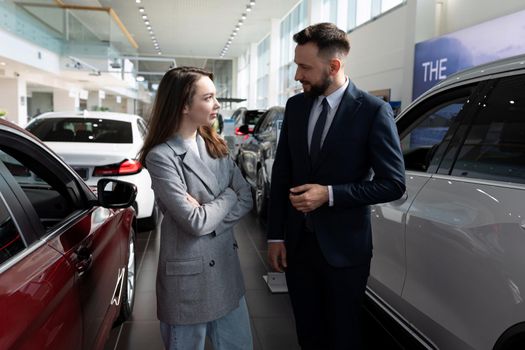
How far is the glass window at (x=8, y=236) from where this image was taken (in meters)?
1.33

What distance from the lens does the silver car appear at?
1.63 metres

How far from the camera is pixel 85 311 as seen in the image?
1655mm

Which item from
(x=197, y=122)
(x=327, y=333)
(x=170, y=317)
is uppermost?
(x=197, y=122)

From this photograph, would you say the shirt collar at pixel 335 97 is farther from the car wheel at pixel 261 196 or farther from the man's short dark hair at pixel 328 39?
Result: the car wheel at pixel 261 196

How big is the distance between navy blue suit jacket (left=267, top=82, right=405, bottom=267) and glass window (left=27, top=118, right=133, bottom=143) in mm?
3885

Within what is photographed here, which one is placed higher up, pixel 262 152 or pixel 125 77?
pixel 125 77

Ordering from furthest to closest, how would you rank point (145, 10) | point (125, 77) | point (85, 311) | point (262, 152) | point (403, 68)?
point (125, 77) < point (145, 10) < point (403, 68) < point (262, 152) < point (85, 311)

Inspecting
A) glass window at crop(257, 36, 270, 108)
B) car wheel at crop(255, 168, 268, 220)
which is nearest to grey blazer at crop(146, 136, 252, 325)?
car wheel at crop(255, 168, 268, 220)

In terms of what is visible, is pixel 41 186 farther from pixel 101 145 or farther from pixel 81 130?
pixel 81 130

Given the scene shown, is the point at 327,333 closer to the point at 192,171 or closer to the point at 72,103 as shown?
the point at 192,171

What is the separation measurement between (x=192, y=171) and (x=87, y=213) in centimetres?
61

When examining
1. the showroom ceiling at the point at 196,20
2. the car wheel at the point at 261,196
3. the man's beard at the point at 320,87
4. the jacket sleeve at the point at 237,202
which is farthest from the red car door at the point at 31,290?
the showroom ceiling at the point at 196,20

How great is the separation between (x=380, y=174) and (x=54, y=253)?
45.4 inches

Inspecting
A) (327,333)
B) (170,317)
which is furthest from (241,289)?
(327,333)
